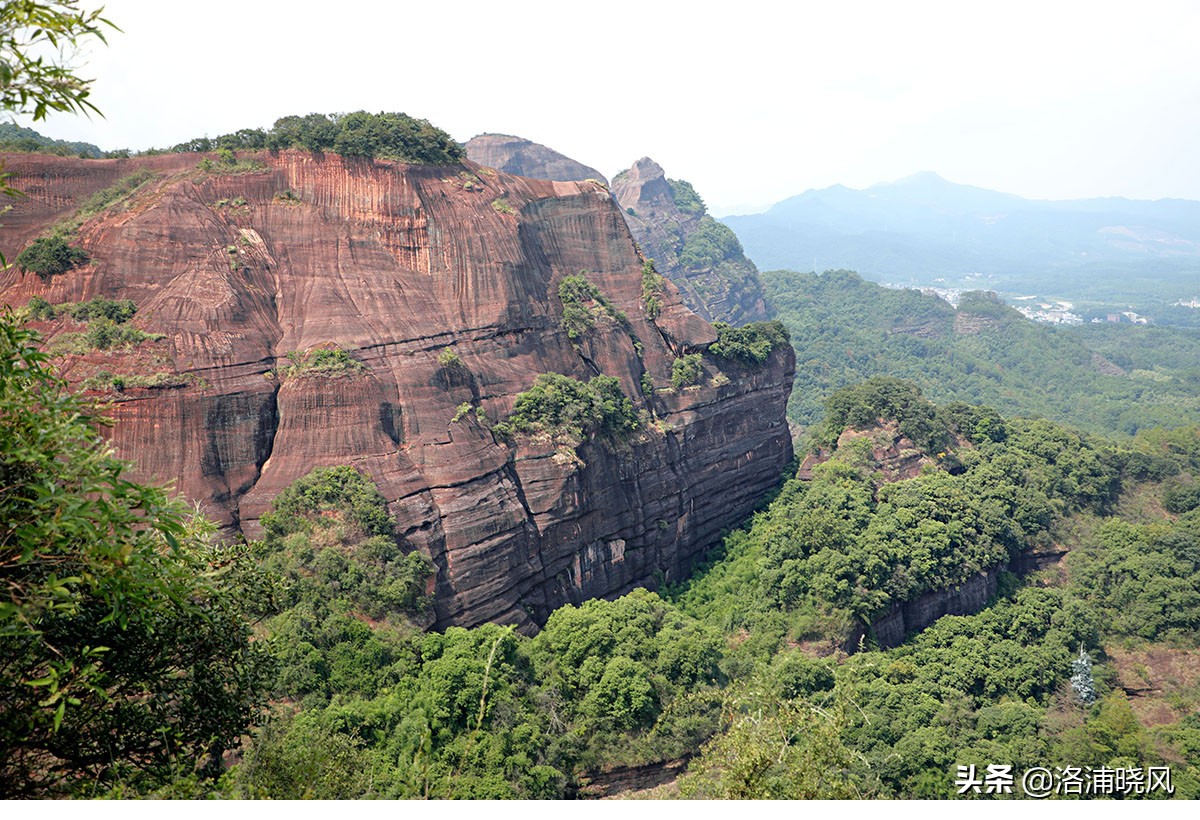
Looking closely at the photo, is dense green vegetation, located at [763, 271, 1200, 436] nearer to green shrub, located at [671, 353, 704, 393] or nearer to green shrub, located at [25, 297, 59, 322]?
green shrub, located at [671, 353, 704, 393]

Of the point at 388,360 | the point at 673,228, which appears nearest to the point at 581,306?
the point at 388,360

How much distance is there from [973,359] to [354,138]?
2958 inches

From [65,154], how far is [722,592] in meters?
28.7

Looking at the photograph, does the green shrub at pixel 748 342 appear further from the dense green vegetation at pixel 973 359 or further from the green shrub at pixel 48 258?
the dense green vegetation at pixel 973 359

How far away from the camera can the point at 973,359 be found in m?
86.9

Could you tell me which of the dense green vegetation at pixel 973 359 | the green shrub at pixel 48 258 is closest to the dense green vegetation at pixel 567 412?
the green shrub at pixel 48 258

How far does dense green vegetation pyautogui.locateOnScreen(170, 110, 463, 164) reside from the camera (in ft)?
97.8

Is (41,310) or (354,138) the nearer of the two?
(41,310)

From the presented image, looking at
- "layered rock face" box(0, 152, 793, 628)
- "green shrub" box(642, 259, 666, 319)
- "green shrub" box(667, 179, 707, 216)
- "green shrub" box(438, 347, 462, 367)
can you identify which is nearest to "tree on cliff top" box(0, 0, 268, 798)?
"layered rock face" box(0, 152, 793, 628)

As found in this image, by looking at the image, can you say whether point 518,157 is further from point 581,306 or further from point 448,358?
point 448,358

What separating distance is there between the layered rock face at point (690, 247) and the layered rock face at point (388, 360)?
50169 millimetres

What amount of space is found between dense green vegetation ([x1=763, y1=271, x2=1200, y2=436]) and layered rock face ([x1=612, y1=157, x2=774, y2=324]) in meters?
6.90

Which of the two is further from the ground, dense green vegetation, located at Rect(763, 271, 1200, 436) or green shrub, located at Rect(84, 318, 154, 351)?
green shrub, located at Rect(84, 318, 154, 351)

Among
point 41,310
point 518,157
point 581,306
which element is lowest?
point 581,306
